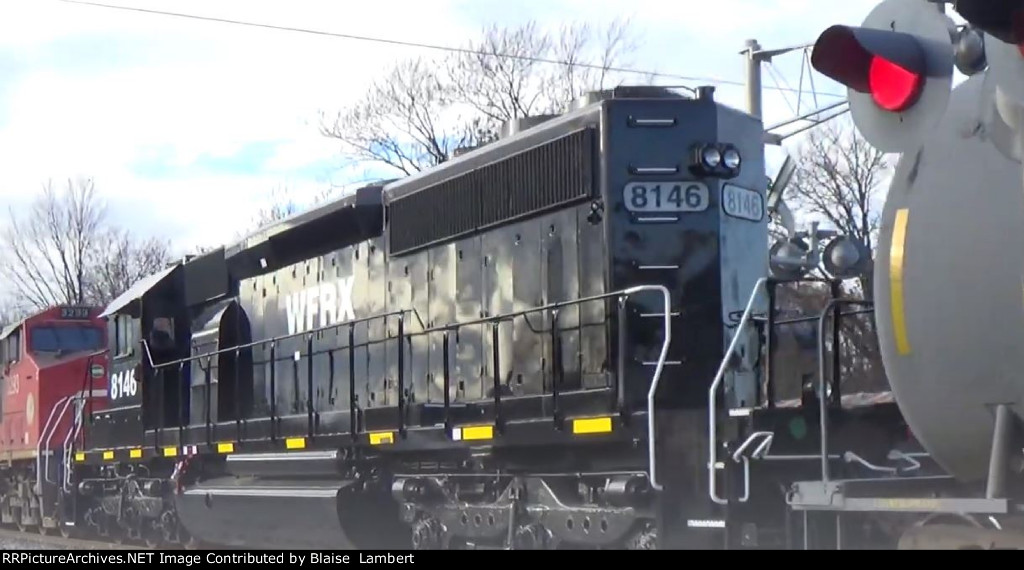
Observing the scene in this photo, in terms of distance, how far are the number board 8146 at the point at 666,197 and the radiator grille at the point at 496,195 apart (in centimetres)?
35

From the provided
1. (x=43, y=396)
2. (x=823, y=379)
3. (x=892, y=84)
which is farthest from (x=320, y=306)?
(x=892, y=84)

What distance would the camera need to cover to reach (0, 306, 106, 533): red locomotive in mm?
19578

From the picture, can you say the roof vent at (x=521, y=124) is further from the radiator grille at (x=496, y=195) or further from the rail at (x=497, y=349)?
the rail at (x=497, y=349)

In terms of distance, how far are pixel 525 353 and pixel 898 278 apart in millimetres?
5298

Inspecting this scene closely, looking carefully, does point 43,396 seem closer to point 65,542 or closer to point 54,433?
point 54,433

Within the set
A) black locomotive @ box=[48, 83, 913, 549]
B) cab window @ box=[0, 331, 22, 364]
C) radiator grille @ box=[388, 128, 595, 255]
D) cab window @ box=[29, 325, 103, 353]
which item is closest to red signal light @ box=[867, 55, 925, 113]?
black locomotive @ box=[48, 83, 913, 549]

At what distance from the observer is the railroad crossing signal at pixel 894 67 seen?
172 inches

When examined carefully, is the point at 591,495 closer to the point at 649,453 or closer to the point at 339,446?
the point at 649,453

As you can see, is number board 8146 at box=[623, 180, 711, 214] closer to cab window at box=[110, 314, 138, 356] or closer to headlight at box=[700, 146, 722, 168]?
headlight at box=[700, 146, 722, 168]

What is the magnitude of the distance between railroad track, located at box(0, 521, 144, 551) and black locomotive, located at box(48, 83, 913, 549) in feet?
8.98

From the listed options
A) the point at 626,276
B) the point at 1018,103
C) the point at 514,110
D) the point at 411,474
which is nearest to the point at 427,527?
the point at 411,474

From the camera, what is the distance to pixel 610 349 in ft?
29.2

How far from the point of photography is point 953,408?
15.1 feet
